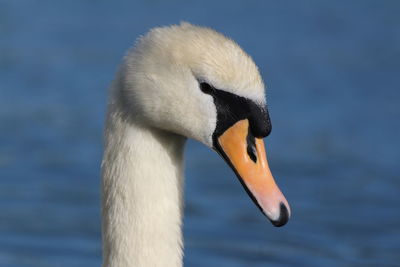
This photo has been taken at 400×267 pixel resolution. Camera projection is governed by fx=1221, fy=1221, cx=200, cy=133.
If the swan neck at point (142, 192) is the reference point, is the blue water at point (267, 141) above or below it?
above

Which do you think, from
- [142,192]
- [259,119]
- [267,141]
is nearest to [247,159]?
[259,119]

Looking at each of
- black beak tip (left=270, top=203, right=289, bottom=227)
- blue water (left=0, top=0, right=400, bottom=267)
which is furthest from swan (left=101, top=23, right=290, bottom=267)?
blue water (left=0, top=0, right=400, bottom=267)

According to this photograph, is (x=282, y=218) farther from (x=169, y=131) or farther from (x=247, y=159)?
(x=169, y=131)

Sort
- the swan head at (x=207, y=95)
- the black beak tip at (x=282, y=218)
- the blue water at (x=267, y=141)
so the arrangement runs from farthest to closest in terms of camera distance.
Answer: the blue water at (x=267, y=141) → the swan head at (x=207, y=95) → the black beak tip at (x=282, y=218)

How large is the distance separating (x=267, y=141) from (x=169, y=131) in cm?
540

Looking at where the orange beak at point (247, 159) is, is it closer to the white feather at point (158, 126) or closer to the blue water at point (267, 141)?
the white feather at point (158, 126)

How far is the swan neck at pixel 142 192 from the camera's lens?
18.6 ft

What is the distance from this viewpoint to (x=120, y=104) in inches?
223

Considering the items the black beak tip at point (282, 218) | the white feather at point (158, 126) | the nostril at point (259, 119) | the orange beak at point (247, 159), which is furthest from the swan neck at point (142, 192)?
the black beak tip at point (282, 218)

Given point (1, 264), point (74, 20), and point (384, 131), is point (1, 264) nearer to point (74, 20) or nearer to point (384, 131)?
point (384, 131)

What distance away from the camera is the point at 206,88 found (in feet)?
18.1

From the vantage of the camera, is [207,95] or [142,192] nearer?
[207,95]

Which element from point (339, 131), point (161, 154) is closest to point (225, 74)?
point (161, 154)

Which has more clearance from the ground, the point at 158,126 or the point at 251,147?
the point at 158,126
